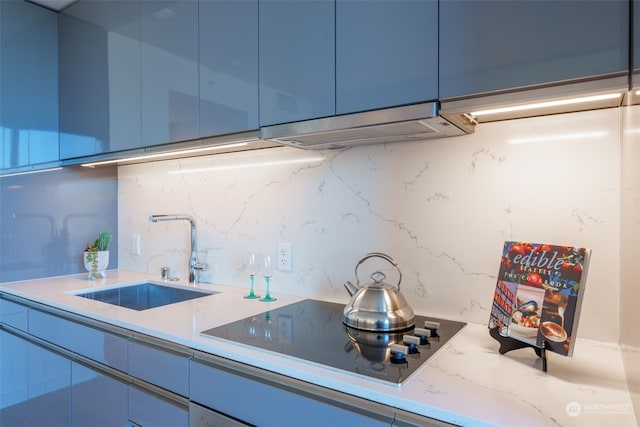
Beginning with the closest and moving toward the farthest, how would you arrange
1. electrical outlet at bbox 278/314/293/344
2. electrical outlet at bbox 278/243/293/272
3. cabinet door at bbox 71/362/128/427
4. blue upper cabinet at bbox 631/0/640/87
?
blue upper cabinet at bbox 631/0/640/87 → electrical outlet at bbox 278/314/293/344 → cabinet door at bbox 71/362/128/427 → electrical outlet at bbox 278/243/293/272

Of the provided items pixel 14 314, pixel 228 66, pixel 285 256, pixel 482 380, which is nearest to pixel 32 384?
pixel 14 314

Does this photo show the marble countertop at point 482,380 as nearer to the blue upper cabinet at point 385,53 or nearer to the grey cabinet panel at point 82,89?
the blue upper cabinet at point 385,53

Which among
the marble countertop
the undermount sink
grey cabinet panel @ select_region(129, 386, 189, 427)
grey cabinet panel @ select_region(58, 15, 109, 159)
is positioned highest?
grey cabinet panel @ select_region(58, 15, 109, 159)

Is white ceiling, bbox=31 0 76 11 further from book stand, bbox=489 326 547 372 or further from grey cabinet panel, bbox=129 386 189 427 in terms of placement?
book stand, bbox=489 326 547 372

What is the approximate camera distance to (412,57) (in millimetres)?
1132

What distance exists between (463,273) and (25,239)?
89.3 inches

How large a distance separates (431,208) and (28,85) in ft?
7.30

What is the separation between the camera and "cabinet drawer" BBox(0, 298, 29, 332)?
193 cm

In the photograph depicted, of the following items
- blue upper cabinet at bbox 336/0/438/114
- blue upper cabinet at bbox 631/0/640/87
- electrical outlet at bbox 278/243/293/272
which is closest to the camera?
blue upper cabinet at bbox 631/0/640/87

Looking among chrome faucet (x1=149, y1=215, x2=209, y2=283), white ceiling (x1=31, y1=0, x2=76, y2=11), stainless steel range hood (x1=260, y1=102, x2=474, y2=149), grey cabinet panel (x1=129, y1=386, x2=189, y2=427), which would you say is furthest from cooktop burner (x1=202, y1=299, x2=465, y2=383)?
white ceiling (x1=31, y1=0, x2=76, y2=11)

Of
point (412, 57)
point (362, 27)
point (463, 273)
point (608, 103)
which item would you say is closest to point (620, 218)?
point (608, 103)

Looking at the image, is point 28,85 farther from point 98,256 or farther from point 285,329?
point 285,329

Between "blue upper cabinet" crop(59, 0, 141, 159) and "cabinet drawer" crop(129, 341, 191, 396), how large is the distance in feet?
3.21

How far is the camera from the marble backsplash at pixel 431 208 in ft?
3.88
